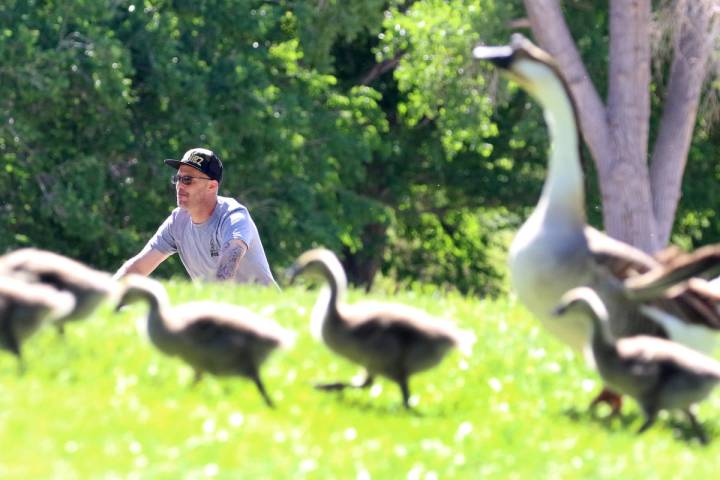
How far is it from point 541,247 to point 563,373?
3.70 ft

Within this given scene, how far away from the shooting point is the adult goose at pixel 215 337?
28.2ft

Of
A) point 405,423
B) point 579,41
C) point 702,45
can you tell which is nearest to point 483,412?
point 405,423

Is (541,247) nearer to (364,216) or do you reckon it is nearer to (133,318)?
(133,318)

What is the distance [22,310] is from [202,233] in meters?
5.96

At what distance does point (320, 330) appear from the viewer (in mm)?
8938

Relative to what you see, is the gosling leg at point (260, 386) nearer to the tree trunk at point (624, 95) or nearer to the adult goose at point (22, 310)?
the adult goose at point (22, 310)

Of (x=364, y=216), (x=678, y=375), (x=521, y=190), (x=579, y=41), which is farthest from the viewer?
(x=521, y=190)

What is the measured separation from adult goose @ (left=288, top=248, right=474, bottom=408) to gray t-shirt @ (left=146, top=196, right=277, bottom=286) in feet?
17.5

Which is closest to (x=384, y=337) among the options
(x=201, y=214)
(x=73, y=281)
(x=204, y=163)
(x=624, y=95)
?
(x=73, y=281)

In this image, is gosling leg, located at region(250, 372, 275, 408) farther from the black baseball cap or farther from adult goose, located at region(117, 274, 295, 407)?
the black baseball cap

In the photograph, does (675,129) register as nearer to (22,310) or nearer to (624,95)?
(624,95)

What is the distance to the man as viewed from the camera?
1438 centimetres

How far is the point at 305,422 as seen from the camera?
847 cm

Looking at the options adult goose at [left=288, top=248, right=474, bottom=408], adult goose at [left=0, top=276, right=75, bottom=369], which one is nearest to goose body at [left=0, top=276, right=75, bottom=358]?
adult goose at [left=0, top=276, right=75, bottom=369]
